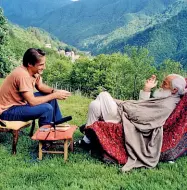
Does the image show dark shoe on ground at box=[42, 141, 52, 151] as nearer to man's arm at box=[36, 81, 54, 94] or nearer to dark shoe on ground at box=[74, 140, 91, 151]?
dark shoe on ground at box=[74, 140, 91, 151]

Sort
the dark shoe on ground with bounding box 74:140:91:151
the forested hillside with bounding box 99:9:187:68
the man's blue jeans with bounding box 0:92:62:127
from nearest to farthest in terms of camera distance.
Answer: the man's blue jeans with bounding box 0:92:62:127 < the dark shoe on ground with bounding box 74:140:91:151 < the forested hillside with bounding box 99:9:187:68

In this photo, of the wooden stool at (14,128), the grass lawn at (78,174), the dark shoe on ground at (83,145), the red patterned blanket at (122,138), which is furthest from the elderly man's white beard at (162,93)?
the wooden stool at (14,128)

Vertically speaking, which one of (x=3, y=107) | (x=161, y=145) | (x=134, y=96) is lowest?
(x=134, y=96)

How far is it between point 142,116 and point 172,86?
81cm

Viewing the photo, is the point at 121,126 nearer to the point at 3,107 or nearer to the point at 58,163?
the point at 58,163

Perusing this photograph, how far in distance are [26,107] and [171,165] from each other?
261 cm

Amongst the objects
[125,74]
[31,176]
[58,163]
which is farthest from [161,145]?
[125,74]

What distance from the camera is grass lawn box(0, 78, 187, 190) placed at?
415cm

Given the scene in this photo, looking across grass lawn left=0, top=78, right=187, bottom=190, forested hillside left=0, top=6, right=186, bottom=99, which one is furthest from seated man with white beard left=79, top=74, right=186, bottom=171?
forested hillside left=0, top=6, right=186, bottom=99

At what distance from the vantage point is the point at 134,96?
52.9m

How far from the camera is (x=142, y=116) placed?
Result: 515 cm

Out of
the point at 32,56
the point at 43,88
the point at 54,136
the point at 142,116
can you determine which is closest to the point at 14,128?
the point at 54,136

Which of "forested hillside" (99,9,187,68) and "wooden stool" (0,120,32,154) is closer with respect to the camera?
"wooden stool" (0,120,32,154)

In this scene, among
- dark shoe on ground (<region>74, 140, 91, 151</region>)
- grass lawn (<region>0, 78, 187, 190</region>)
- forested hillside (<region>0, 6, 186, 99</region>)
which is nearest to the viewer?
grass lawn (<region>0, 78, 187, 190</region>)
